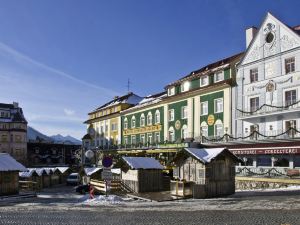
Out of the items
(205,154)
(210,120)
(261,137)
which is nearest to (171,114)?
(210,120)

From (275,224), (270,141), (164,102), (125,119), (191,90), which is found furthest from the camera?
(125,119)

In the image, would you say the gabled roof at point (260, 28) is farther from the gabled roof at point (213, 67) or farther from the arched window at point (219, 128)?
the arched window at point (219, 128)

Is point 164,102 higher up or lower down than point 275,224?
higher up

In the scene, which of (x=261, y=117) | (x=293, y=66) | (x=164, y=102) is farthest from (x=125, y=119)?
(x=293, y=66)

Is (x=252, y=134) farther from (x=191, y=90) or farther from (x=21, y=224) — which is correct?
(x=21, y=224)

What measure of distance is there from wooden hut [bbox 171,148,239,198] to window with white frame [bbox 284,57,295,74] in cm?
1493

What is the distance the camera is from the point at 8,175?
28.5 metres

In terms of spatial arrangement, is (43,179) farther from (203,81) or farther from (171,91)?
(203,81)

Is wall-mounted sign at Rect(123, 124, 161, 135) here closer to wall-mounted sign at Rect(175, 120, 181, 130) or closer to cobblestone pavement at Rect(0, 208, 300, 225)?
wall-mounted sign at Rect(175, 120, 181, 130)

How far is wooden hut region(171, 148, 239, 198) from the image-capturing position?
24906 mm

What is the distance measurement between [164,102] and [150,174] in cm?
2741

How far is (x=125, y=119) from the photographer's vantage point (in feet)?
217

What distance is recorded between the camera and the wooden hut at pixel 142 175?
28016 millimetres

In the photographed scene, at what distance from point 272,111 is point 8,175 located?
24.7 metres
